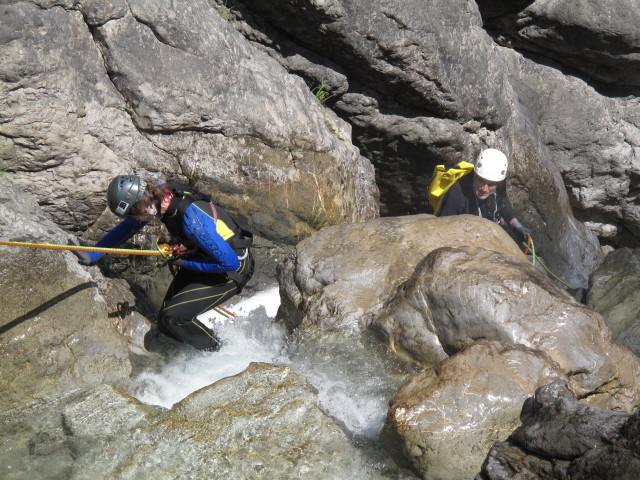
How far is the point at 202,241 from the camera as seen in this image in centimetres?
532

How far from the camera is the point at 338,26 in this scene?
7930 mm

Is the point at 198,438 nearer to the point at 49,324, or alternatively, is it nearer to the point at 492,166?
the point at 49,324

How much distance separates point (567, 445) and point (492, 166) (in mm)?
4229

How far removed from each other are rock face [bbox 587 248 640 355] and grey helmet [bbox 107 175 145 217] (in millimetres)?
5111

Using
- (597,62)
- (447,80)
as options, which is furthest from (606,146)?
(447,80)

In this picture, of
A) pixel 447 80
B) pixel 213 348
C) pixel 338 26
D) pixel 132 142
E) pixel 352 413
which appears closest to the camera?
pixel 352 413

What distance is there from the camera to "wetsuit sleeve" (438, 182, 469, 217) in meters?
7.08

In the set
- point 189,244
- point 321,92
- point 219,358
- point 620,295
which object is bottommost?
point 620,295

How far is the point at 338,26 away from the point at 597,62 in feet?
16.4

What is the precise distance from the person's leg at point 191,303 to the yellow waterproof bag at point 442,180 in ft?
8.28

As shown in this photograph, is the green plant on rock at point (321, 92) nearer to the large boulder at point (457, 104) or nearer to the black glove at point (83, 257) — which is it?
the large boulder at point (457, 104)

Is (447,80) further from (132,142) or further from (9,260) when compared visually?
(9,260)

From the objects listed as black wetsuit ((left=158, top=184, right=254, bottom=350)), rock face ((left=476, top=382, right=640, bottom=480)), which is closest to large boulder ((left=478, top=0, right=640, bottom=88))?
black wetsuit ((left=158, top=184, right=254, bottom=350))

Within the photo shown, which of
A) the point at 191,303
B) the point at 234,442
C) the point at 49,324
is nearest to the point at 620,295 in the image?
the point at 191,303
